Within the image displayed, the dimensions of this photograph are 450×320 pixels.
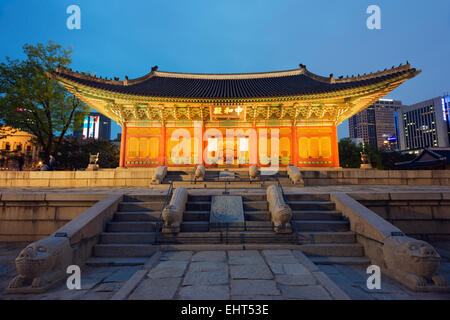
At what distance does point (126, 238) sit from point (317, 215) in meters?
5.05

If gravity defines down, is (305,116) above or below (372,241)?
above

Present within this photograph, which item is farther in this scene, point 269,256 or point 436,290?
point 269,256

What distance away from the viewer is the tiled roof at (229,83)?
13844 millimetres

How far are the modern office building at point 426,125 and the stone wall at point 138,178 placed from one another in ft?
305

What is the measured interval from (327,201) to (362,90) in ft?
34.8

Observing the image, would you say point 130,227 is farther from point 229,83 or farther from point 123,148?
point 229,83

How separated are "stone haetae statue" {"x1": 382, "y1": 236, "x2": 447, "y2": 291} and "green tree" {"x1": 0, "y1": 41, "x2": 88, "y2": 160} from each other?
2235cm

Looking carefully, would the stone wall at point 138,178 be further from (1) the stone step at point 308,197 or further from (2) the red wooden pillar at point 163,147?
(1) the stone step at point 308,197

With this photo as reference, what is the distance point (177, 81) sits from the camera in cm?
2102

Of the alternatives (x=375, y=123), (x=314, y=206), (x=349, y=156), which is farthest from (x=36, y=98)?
(x=375, y=123)

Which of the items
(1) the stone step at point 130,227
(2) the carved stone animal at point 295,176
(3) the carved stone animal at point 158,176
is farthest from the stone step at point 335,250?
(3) the carved stone animal at point 158,176

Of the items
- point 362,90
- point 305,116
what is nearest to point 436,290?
point 362,90

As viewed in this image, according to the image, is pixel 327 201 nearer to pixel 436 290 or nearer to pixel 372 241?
pixel 372 241
